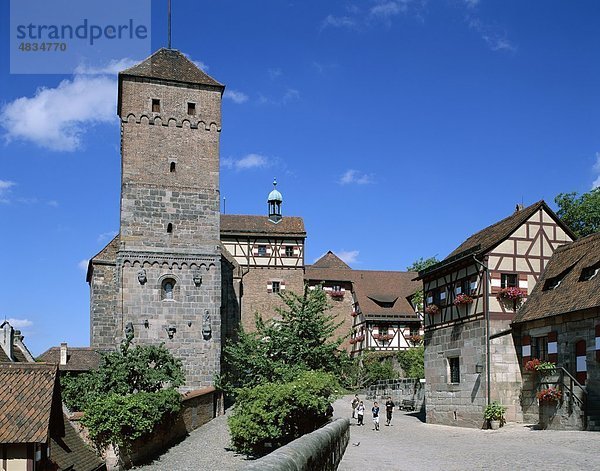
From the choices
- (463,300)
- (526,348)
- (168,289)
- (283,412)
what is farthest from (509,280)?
(168,289)

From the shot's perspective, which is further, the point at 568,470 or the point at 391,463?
the point at 391,463

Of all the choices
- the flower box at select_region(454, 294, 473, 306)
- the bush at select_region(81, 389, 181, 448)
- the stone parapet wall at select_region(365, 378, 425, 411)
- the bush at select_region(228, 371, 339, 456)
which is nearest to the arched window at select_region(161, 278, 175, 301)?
the bush at select_region(81, 389, 181, 448)

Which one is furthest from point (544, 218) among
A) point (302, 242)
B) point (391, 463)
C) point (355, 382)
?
point (302, 242)

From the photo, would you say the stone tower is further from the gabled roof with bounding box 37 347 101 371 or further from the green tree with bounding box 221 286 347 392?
the green tree with bounding box 221 286 347 392

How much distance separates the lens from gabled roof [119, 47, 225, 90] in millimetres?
39344

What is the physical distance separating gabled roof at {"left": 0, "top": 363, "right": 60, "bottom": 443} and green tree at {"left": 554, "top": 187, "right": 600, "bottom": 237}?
2978 centimetres

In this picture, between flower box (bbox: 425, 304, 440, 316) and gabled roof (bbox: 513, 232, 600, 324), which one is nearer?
gabled roof (bbox: 513, 232, 600, 324)

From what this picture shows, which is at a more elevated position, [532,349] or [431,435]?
[532,349]

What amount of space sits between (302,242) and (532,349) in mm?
33346

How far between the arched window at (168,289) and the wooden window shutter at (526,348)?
676 inches

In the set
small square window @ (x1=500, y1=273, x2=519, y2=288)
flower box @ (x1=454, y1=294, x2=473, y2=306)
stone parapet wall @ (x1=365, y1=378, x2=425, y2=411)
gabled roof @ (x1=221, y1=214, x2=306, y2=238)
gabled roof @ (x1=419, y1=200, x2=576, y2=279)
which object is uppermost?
gabled roof @ (x1=221, y1=214, x2=306, y2=238)

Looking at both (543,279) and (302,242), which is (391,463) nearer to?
(543,279)

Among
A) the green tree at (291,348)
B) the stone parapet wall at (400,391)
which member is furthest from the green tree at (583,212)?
the green tree at (291,348)

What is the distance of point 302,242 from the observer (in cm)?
5931
